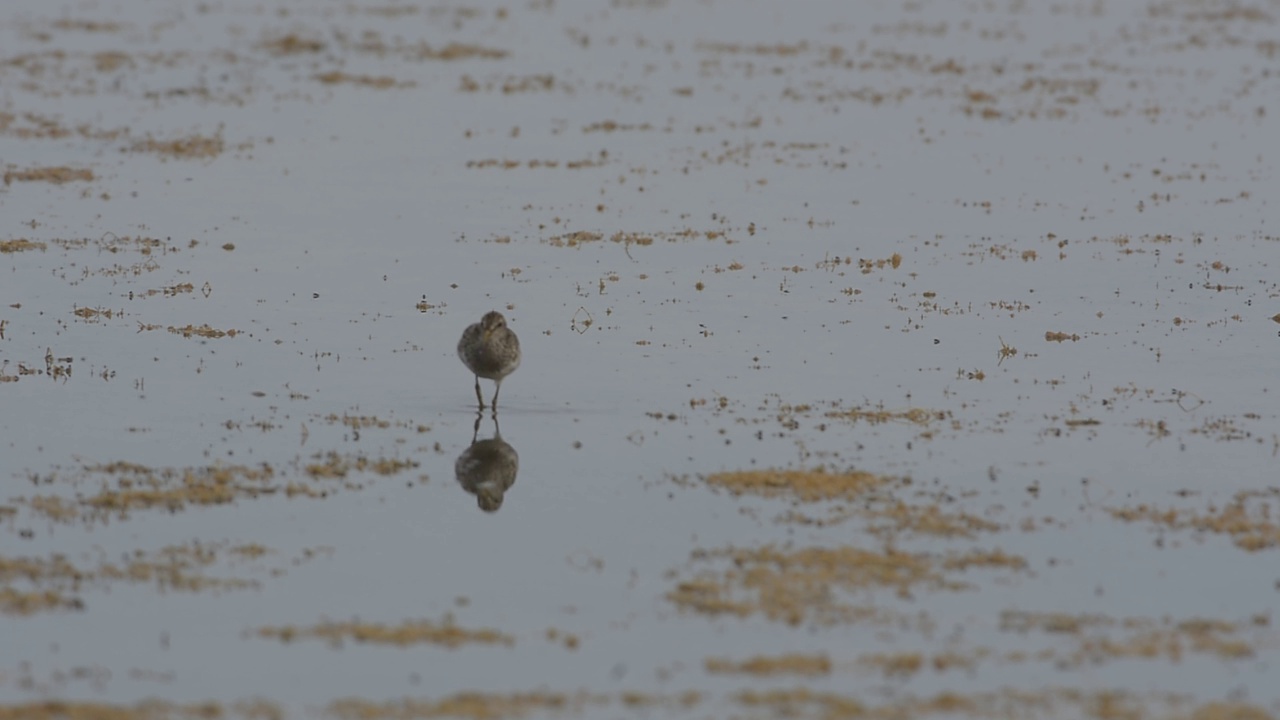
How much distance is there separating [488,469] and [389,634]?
5.21 meters

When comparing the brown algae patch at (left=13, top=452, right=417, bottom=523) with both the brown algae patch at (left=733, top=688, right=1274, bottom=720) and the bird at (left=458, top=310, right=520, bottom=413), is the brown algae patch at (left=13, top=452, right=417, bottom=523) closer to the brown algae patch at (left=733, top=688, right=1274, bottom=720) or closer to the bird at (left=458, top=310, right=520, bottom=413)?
the bird at (left=458, top=310, right=520, bottom=413)

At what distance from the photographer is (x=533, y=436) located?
68.5ft

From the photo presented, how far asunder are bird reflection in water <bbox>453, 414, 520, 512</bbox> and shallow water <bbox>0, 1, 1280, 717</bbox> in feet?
0.74

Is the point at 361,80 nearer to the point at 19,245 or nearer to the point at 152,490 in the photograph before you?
the point at 19,245

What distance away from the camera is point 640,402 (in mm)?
22422

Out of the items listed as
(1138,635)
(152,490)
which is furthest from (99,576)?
(1138,635)

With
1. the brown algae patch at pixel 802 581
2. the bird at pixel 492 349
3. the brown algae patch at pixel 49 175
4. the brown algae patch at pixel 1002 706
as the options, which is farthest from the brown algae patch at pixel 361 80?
the brown algae patch at pixel 1002 706

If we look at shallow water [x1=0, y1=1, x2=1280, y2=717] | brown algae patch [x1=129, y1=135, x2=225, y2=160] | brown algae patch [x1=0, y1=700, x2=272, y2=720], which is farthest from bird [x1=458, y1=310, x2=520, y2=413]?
brown algae patch [x1=129, y1=135, x2=225, y2=160]

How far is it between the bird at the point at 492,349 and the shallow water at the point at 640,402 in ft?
2.18

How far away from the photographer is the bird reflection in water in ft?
61.5

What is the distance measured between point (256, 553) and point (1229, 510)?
9787 mm

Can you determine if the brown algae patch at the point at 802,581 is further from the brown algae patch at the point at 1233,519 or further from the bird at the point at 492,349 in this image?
the bird at the point at 492,349

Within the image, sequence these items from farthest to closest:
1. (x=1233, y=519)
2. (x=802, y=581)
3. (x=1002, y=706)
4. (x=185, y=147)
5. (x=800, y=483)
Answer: (x=185, y=147) < (x=800, y=483) < (x=1233, y=519) < (x=802, y=581) < (x=1002, y=706)

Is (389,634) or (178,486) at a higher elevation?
(178,486)
